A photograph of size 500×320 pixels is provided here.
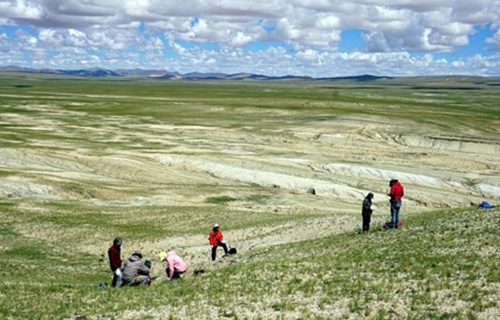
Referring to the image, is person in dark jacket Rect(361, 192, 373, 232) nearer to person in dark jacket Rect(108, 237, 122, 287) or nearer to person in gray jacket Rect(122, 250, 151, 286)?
person in gray jacket Rect(122, 250, 151, 286)

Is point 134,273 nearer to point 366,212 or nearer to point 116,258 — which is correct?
point 116,258

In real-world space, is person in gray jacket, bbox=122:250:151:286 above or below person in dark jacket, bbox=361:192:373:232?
below

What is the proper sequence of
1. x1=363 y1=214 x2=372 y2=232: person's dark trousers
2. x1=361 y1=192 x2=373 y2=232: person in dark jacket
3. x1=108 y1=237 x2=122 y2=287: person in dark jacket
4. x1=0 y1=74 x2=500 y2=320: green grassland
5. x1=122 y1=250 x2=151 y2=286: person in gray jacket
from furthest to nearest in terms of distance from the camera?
1. x1=363 y1=214 x2=372 y2=232: person's dark trousers
2. x1=361 y1=192 x2=373 y2=232: person in dark jacket
3. x1=108 y1=237 x2=122 y2=287: person in dark jacket
4. x1=122 y1=250 x2=151 y2=286: person in gray jacket
5. x1=0 y1=74 x2=500 y2=320: green grassland

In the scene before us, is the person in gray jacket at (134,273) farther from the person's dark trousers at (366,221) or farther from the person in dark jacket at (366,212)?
the person's dark trousers at (366,221)

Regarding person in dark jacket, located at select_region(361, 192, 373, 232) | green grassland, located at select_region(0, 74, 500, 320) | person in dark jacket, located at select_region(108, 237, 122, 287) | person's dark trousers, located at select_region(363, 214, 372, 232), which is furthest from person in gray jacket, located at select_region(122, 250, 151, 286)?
→ person's dark trousers, located at select_region(363, 214, 372, 232)

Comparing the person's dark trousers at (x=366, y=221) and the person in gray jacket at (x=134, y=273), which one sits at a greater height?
the person's dark trousers at (x=366, y=221)

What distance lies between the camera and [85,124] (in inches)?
4983

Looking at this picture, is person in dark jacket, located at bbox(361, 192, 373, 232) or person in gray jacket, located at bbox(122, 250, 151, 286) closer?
person in gray jacket, located at bbox(122, 250, 151, 286)

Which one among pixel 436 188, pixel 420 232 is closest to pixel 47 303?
pixel 420 232

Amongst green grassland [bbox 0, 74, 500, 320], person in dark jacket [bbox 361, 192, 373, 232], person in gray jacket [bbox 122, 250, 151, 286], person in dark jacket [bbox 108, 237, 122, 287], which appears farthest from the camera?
person in dark jacket [bbox 361, 192, 373, 232]

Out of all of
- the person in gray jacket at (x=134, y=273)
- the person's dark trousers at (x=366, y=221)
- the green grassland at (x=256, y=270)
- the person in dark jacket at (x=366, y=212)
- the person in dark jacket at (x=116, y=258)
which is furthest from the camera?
the person's dark trousers at (x=366, y=221)

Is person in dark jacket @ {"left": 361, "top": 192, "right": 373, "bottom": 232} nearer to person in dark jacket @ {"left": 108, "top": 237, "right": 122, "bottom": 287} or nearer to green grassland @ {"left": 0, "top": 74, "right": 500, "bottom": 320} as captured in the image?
green grassland @ {"left": 0, "top": 74, "right": 500, "bottom": 320}

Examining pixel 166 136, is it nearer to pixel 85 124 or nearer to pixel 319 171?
pixel 85 124

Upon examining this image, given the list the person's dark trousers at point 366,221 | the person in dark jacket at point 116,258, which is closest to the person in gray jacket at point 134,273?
the person in dark jacket at point 116,258
